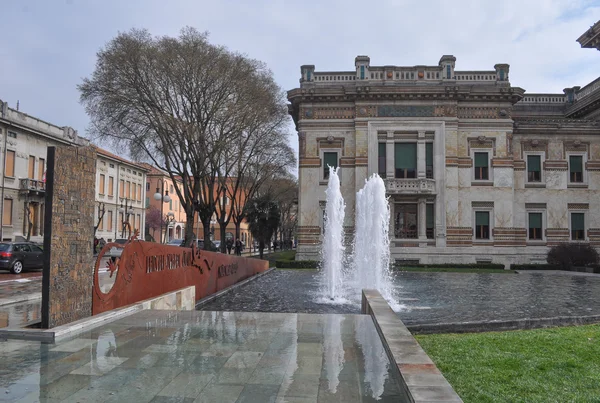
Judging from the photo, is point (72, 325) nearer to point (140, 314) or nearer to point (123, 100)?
point (140, 314)

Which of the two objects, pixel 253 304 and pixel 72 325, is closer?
pixel 72 325

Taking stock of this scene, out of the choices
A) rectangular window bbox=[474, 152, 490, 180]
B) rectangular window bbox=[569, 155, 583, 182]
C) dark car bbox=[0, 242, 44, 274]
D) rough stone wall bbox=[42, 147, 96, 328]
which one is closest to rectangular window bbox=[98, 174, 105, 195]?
dark car bbox=[0, 242, 44, 274]

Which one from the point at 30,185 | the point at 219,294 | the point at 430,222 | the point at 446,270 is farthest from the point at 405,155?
the point at 30,185

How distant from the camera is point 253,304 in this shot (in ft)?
40.0

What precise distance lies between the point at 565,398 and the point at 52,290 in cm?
576

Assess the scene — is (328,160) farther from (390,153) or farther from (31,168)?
(31,168)

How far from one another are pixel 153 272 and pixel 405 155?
26.2 m

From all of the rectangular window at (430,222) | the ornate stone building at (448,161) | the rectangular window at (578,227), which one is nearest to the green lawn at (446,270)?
the ornate stone building at (448,161)

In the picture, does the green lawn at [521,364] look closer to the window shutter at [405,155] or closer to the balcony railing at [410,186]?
the balcony railing at [410,186]

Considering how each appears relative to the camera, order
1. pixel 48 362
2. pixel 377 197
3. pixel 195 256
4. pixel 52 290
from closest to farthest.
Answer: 1. pixel 48 362
2. pixel 52 290
3. pixel 195 256
4. pixel 377 197

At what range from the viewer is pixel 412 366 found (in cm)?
436

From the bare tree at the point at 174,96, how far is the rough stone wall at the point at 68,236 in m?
19.0

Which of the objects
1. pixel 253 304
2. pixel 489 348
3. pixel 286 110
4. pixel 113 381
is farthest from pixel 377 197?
pixel 286 110

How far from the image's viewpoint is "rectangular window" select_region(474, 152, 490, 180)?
33031 millimetres
